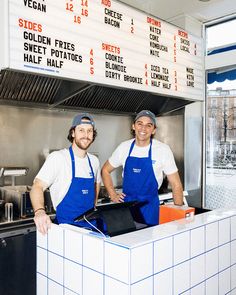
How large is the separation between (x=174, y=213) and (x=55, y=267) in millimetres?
635

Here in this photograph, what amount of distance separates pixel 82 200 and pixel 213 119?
2.49 metres

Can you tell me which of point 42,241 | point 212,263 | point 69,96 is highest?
point 69,96

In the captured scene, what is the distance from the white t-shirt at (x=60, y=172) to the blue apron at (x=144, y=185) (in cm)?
54

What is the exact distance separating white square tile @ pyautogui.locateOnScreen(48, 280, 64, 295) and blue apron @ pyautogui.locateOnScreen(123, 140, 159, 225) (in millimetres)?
1089

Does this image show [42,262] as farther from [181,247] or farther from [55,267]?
[181,247]

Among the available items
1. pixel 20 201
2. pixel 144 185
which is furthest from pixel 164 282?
pixel 20 201

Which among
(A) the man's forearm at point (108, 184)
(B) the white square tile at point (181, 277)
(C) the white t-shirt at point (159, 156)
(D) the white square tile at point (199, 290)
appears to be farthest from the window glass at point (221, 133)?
(B) the white square tile at point (181, 277)

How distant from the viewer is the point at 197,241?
4.31 ft

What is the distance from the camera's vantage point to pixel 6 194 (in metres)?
2.61

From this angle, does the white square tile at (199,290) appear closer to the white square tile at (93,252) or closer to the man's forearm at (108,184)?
the white square tile at (93,252)

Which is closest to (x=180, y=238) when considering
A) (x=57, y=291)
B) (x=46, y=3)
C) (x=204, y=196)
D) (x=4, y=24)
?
(x=57, y=291)

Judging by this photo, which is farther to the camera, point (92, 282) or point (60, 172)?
point (60, 172)

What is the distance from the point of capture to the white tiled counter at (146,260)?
107 cm

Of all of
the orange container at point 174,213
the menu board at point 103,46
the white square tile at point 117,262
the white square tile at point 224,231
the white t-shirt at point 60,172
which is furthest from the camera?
the menu board at point 103,46
